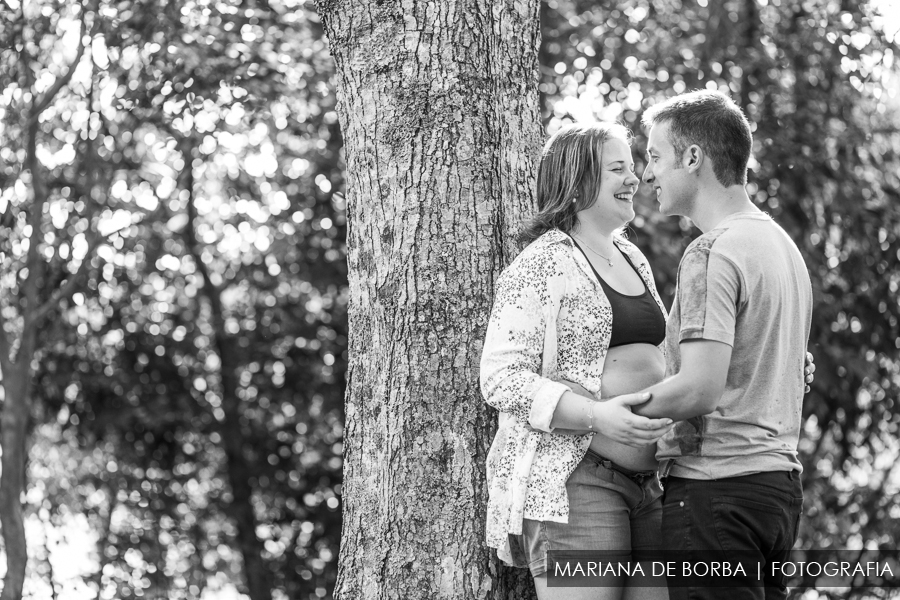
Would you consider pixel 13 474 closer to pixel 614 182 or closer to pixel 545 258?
pixel 545 258

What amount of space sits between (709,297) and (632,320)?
33 centimetres

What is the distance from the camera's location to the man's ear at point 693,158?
2098 millimetres

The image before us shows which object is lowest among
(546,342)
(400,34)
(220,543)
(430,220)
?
(220,543)

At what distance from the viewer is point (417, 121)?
8.95 feet

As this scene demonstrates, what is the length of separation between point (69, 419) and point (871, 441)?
550 cm

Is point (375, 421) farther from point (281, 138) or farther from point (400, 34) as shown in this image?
point (281, 138)

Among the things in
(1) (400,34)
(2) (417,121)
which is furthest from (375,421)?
(1) (400,34)

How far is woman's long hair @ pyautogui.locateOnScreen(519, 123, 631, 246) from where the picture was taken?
7.59 feet

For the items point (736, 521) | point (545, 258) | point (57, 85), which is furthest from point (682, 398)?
point (57, 85)

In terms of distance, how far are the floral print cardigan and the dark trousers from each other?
268 millimetres

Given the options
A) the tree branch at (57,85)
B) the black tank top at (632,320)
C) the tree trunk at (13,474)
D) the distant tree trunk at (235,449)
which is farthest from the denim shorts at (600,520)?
the distant tree trunk at (235,449)

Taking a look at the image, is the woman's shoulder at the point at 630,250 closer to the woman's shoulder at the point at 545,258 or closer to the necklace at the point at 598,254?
the necklace at the point at 598,254

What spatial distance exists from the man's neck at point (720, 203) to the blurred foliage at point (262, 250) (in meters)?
3.15

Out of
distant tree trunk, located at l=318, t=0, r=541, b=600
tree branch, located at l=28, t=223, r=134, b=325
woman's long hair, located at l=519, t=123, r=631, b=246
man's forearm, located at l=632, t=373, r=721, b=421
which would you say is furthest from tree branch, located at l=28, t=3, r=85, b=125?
man's forearm, located at l=632, t=373, r=721, b=421
